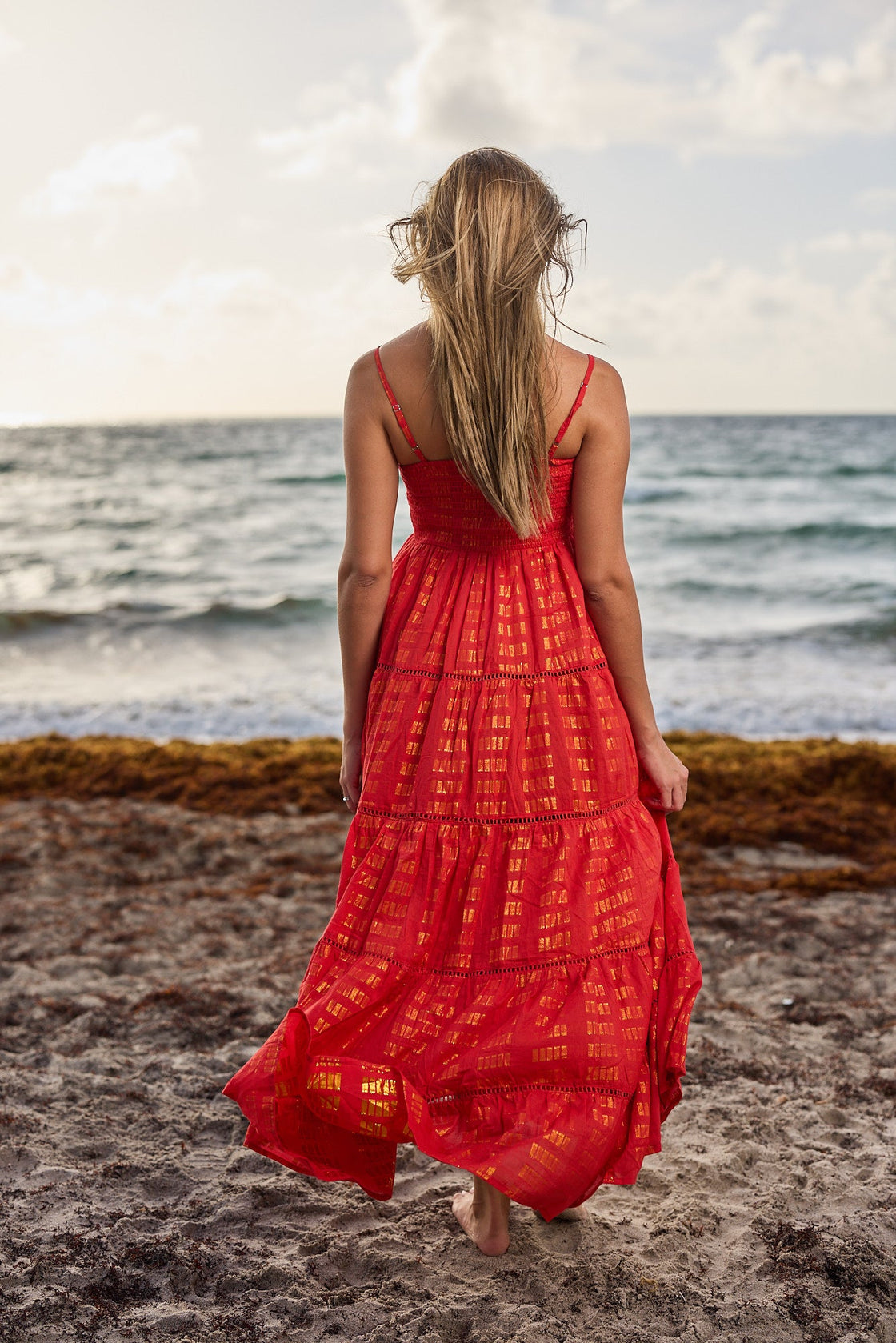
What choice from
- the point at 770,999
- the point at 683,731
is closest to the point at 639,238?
the point at 683,731

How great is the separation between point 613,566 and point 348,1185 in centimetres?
170

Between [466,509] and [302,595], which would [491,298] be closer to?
[466,509]

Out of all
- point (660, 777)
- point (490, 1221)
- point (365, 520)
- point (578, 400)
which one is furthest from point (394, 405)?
point (490, 1221)

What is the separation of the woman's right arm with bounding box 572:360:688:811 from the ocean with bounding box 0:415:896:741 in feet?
19.5

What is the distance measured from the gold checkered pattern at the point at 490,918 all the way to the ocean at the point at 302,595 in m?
6.07

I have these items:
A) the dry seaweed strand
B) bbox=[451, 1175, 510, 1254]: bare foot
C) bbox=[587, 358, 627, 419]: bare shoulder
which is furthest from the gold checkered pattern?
the dry seaweed strand

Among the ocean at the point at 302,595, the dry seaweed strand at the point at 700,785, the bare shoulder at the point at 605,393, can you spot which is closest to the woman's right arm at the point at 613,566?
the bare shoulder at the point at 605,393

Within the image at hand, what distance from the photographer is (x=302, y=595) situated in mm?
13367

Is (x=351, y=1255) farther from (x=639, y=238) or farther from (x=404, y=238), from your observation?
(x=639, y=238)

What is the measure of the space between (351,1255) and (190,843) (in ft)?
10.1

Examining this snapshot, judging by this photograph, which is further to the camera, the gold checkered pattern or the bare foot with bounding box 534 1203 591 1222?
the bare foot with bounding box 534 1203 591 1222

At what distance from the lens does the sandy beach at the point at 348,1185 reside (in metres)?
2.09

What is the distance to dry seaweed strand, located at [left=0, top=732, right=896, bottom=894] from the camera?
5.09 metres

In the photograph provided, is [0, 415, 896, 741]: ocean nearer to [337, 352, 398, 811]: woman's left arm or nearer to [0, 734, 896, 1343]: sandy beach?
[0, 734, 896, 1343]: sandy beach
